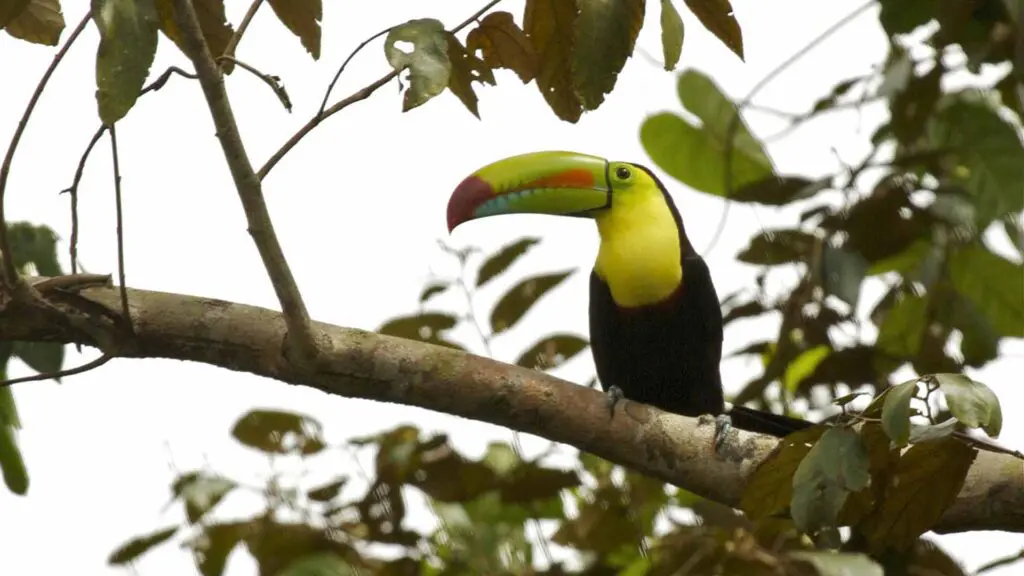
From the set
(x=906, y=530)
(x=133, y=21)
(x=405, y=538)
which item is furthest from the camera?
(x=405, y=538)

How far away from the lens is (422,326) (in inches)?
95.6

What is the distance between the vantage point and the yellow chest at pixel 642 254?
111 inches

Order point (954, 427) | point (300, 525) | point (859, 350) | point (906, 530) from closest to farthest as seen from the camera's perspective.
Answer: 1. point (954, 427)
2. point (906, 530)
3. point (300, 525)
4. point (859, 350)

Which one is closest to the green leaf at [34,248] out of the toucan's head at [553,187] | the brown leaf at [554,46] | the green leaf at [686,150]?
the brown leaf at [554,46]

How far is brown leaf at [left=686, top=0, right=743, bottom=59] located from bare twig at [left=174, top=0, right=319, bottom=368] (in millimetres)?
609

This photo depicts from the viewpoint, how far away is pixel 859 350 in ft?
7.78

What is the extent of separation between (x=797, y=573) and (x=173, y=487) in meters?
1.04

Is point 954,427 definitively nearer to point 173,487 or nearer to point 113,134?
point 113,134

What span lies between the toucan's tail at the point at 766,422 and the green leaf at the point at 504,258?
20.2 inches

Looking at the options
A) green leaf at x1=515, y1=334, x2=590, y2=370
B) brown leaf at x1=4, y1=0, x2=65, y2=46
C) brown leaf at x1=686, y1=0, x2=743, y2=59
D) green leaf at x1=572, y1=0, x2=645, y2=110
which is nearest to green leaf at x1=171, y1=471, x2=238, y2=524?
green leaf at x1=515, y1=334, x2=590, y2=370

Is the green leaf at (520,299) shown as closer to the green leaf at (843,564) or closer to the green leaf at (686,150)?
the green leaf at (686,150)

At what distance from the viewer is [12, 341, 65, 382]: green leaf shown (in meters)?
1.88

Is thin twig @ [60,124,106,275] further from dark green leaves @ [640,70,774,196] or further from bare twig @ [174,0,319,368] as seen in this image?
dark green leaves @ [640,70,774,196]

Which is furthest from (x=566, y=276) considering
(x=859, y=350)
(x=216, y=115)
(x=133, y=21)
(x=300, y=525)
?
(x=133, y=21)
